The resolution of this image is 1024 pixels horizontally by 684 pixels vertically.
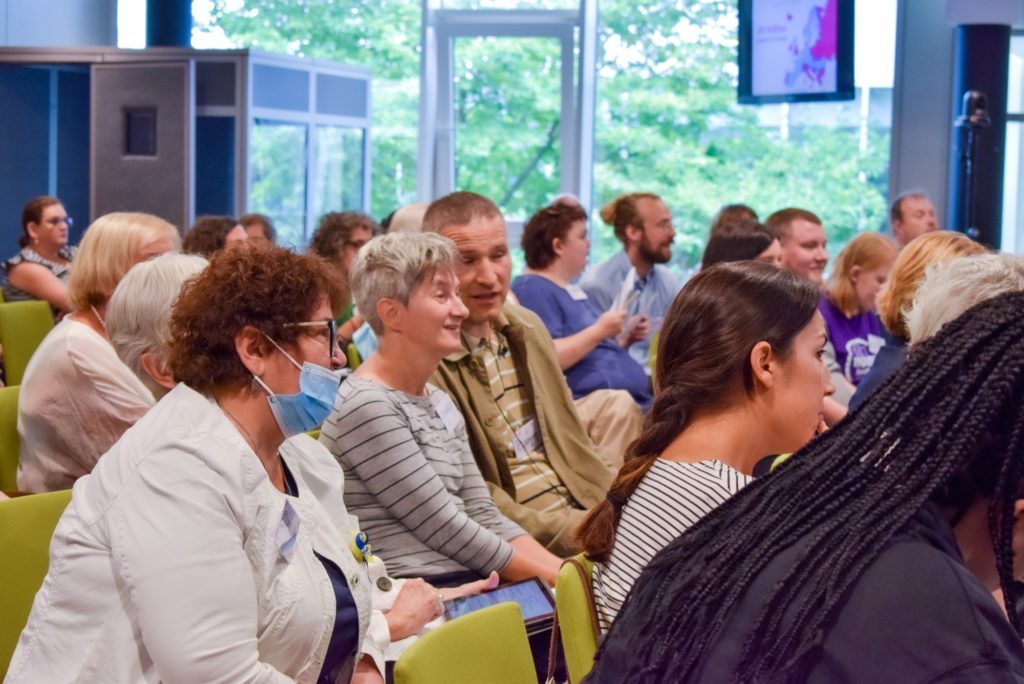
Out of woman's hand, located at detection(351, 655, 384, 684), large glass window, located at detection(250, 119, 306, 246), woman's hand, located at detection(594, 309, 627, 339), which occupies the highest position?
large glass window, located at detection(250, 119, 306, 246)

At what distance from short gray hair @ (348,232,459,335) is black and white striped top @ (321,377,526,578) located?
0.23 metres

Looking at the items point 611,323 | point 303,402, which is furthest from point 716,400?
point 611,323

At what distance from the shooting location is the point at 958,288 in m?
2.36

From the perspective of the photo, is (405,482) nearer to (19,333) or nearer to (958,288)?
(958,288)

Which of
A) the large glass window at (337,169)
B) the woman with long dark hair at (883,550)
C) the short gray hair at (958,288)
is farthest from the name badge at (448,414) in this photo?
the large glass window at (337,169)

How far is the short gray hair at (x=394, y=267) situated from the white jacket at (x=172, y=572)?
1.13 meters

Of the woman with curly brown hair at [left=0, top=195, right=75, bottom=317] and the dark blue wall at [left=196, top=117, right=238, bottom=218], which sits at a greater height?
the dark blue wall at [left=196, top=117, right=238, bottom=218]

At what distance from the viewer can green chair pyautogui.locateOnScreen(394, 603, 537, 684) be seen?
5.71ft

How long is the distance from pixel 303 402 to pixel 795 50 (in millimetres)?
7977

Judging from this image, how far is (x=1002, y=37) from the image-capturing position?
8984 mm

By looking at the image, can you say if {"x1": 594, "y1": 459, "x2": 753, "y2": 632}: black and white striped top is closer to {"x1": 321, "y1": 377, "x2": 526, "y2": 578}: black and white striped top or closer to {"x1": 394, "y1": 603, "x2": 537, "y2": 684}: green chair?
{"x1": 394, "y1": 603, "x2": 537, "y2": 684}: green chair

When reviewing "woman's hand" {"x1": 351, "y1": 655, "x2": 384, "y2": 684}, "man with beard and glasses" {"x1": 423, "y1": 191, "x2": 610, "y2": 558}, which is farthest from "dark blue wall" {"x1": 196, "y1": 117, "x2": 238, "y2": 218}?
"woman's hand" {"x1": 351, "y1": 655, "x2": 384, "y2": 684}

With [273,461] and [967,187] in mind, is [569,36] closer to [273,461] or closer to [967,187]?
[967,187]

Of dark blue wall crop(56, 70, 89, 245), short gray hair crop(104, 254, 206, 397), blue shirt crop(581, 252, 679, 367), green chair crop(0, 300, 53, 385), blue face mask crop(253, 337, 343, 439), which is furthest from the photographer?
dark blue wall crop(56, 70, 89, 245)
